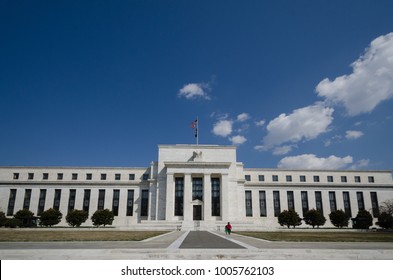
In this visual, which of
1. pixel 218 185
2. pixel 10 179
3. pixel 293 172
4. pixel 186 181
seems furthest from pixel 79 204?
pixel 293 172

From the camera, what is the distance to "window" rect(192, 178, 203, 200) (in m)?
57.8

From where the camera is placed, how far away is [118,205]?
62.7 m

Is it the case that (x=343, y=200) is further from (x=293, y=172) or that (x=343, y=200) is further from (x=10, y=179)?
(x=10, y=179)

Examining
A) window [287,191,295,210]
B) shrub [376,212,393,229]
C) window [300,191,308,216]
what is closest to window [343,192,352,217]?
window [300,191,308,216]

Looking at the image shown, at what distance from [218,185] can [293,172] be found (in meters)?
20.2

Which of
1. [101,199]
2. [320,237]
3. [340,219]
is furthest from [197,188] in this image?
[320,237]

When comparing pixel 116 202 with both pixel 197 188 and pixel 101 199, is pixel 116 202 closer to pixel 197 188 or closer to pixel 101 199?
pixel 101 199

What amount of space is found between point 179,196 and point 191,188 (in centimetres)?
313

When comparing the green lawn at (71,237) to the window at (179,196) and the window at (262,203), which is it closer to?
the window at (179,196)

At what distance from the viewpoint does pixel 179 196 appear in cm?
5800

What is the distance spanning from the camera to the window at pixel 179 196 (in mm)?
57200

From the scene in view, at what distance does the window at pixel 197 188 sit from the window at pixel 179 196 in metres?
2.39
